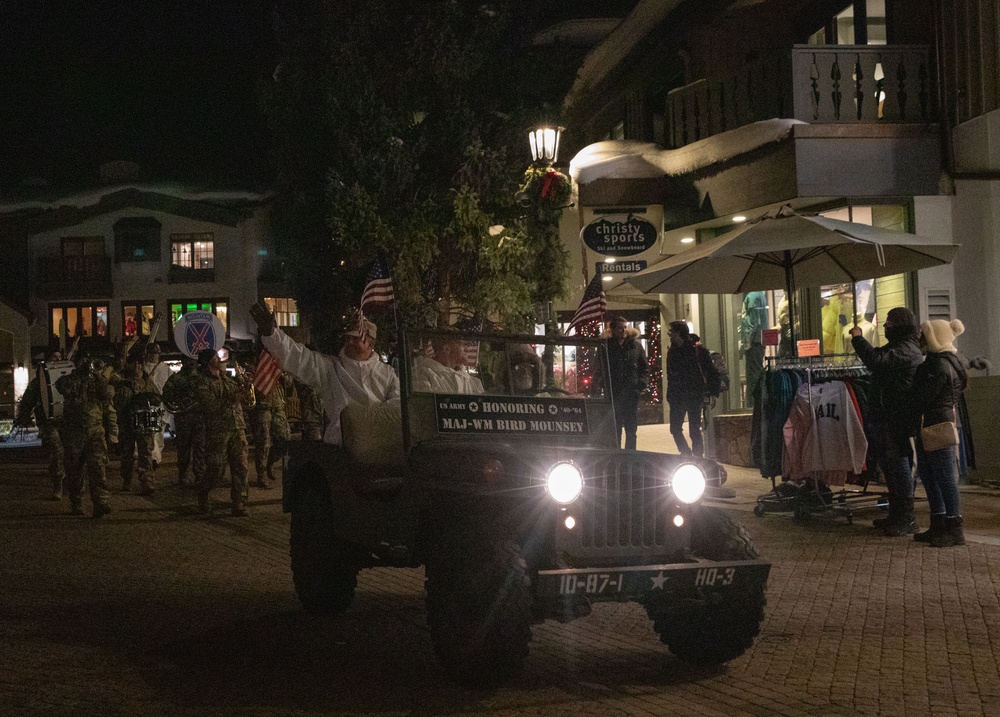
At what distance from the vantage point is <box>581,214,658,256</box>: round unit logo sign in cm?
1669

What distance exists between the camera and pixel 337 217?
16.9 m

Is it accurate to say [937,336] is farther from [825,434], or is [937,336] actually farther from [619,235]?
[619,235]

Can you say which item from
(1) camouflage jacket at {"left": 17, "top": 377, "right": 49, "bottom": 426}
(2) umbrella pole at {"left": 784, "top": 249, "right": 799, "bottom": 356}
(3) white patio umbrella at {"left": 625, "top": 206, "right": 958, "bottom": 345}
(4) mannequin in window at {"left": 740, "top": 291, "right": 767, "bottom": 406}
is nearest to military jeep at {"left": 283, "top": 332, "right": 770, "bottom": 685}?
(3) white patio umbrella at {"left": 625, "top": 206, "right": 958, "bottom": 345}

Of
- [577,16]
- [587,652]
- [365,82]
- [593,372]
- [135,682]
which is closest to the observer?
[135,682]

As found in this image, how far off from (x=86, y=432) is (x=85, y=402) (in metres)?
0.35

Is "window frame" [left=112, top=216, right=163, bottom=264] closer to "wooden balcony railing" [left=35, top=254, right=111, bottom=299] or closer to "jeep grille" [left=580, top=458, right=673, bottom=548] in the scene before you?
"wooden balcony railing" [left=35, top=254, right=111, bottom=299]

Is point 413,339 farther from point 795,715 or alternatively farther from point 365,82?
point 365,82

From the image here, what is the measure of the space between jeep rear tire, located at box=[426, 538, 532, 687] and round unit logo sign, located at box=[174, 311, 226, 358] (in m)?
11.9

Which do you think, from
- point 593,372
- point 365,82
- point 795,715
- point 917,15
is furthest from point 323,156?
point 795,715

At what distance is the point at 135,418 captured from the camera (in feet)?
52.0

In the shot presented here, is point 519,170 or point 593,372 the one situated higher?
point 519,170

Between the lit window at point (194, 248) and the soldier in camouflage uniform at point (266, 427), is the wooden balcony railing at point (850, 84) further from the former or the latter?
the lit window at point (194, 248)

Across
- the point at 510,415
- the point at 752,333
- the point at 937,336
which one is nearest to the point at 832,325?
the point at 752,333

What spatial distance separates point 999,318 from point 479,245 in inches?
284
